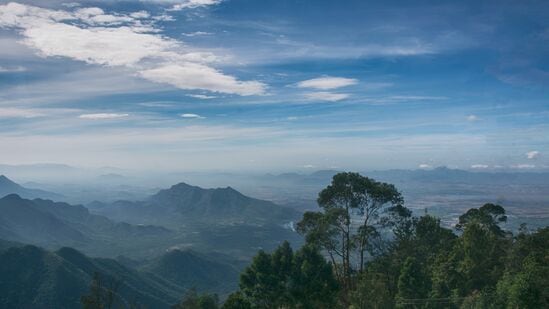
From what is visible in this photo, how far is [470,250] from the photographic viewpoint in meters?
31.9

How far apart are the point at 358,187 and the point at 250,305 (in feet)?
41.7

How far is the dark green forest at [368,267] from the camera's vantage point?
27953 mm

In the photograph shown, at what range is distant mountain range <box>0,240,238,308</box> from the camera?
106125 millimetres

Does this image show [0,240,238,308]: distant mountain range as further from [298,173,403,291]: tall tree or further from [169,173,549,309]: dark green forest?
[298,173,403,291]: tall tree

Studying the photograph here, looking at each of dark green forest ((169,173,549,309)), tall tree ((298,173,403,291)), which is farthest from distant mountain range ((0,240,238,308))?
tall tree ((298,173,403,291))

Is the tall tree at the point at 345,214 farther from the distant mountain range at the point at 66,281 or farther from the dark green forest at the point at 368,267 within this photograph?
the distant mountain range at the point at 66,281

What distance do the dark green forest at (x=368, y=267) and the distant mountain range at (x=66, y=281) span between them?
223 ft

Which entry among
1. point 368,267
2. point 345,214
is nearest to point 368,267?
point 368,267

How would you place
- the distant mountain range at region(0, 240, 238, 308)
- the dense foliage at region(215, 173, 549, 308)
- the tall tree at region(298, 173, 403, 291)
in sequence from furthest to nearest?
the distant mountain range at region(0, 240, 238, 308)
the tall tree at region(298, 173, 403, 291)
the dense foliage at region(215, 173, 549, 308)

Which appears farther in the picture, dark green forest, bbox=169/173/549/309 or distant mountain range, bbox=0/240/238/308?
distant mountain range, bbox=0/240/238/308

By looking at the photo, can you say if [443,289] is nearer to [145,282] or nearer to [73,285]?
[73,285]

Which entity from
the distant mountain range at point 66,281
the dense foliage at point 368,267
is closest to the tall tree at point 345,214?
the dense foliage at point 368,267

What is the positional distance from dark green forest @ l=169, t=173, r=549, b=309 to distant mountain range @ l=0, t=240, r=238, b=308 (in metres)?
68.1

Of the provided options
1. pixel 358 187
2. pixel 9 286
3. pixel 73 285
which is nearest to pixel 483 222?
pixel 358 187
